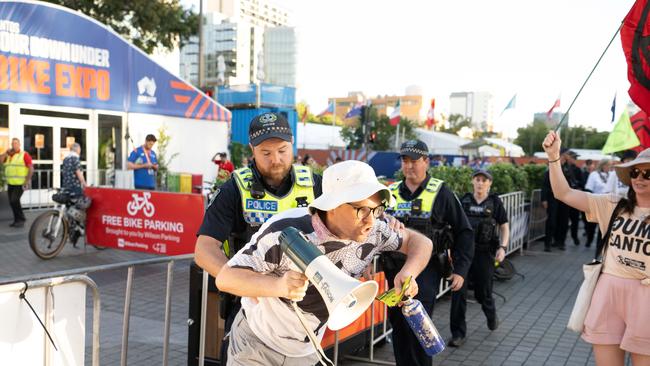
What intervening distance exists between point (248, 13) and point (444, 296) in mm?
142994

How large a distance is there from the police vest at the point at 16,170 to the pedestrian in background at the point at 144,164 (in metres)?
3.01

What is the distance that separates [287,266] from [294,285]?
0.29 metres

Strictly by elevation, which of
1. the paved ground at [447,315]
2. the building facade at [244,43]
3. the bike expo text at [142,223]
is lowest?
the paved ground at [447,315]

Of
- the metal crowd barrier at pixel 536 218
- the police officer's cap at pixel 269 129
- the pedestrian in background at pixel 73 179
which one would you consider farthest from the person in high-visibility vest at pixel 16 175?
the police officer's cap at pixel 269 129

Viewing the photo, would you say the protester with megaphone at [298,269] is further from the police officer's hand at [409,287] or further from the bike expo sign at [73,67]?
the bike expo sign at [73,67]

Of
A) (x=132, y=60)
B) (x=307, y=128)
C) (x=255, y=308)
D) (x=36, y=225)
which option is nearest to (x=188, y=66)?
(x=307, y=128)

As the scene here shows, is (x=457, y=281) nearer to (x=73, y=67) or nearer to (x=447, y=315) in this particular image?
(x=447, y=315)

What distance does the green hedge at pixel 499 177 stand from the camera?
9.40m

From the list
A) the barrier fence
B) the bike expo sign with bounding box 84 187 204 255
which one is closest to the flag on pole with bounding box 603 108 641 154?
the barrier fence

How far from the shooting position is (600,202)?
373cm

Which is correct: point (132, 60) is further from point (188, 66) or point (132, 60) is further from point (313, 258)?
point (188, 66)

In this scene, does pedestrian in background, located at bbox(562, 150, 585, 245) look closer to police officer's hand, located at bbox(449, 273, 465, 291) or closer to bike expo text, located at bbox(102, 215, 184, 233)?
bike expo text, located at bbox(102, 215, 184, 233)

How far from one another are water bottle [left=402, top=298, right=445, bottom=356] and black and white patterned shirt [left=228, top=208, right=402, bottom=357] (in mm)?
282

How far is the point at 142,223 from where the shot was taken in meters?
8.98
